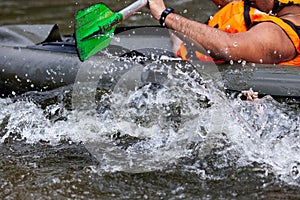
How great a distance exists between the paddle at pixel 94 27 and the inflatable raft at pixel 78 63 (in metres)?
0.11

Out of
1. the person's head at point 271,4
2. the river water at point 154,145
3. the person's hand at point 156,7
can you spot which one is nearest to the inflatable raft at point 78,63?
the river water at point 154,145

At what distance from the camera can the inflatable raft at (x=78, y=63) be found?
2.57 m

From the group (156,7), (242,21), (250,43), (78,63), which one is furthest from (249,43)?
(78,63)

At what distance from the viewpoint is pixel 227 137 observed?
257 cm

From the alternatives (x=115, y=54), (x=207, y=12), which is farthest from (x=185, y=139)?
(x=207, y=12)

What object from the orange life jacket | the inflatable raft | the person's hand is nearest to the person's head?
the orange life jacket

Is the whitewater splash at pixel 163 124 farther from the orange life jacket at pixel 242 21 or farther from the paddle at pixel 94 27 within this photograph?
the orange life jacket at pixel 242 21

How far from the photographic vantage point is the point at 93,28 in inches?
111

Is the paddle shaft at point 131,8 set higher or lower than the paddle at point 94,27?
higher

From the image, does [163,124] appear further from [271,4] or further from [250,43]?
[271,4]

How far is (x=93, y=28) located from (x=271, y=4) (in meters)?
0.89

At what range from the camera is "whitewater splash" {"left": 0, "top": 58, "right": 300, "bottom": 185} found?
96.8 inches

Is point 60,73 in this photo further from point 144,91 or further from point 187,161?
point 187,161

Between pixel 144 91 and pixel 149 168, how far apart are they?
48 cm
